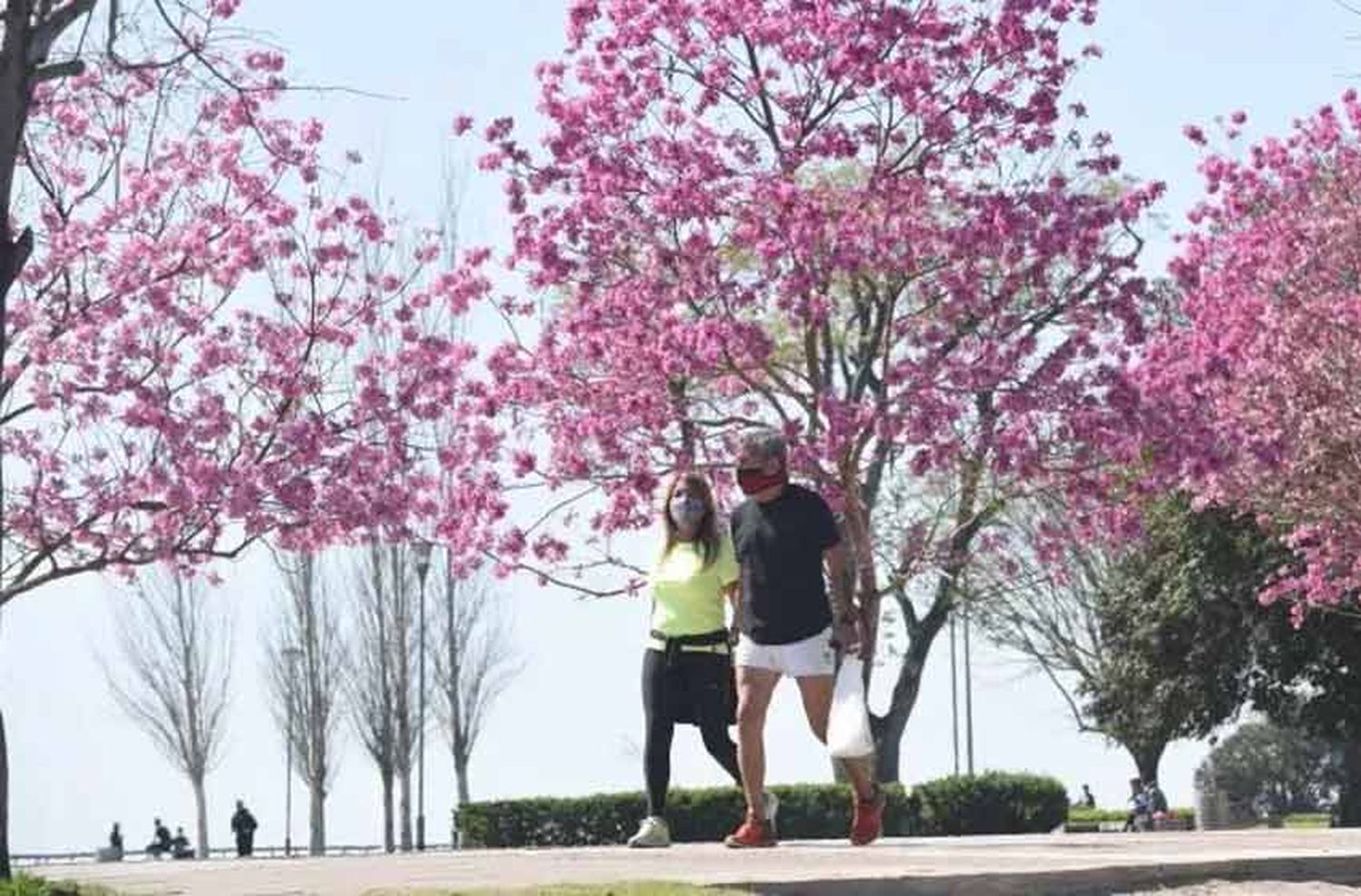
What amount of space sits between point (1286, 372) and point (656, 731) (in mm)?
15399

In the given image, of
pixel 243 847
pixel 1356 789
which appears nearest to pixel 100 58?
pixel 1356 789

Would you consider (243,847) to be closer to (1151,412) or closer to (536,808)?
(536,808)

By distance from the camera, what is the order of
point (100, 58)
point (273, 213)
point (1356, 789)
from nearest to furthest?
point (100, 58) → point (273, 213) → point (1356, 789)

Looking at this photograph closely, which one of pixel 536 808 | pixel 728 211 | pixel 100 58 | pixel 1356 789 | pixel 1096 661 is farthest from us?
pixel 1096 661

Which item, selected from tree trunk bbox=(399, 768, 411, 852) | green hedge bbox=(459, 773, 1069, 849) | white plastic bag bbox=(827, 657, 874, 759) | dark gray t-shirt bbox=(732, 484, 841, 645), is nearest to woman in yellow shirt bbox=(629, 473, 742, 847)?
dark gray t-shirt bbox=(732, 484, 841, 645)

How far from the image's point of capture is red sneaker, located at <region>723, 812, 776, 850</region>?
14273 mm

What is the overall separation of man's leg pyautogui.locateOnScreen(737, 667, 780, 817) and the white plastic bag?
1.09 ft

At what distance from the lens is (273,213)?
26.4 m

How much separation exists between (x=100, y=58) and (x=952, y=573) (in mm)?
19266

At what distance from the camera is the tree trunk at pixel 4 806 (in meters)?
12.3

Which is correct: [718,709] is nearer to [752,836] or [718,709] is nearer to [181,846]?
[752,836]

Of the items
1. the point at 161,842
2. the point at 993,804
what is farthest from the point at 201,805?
the point at 993,804

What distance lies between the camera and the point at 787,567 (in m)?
13.3

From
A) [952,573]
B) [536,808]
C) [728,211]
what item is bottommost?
[536,808]
